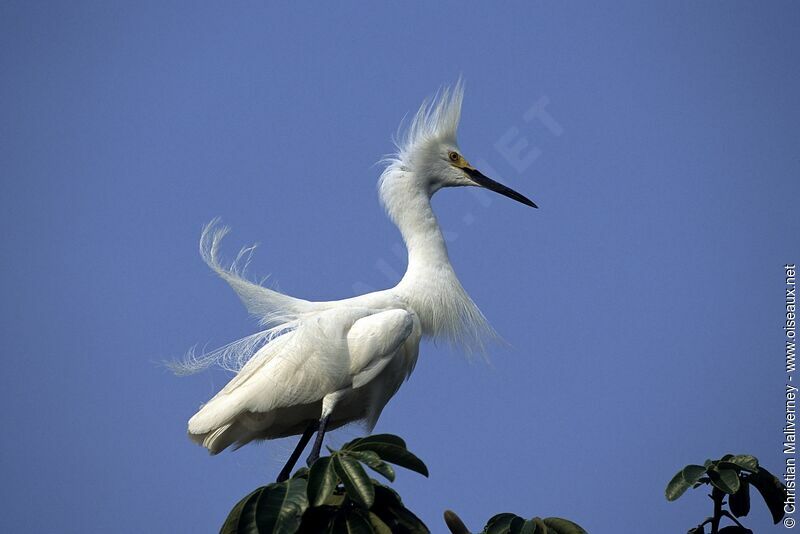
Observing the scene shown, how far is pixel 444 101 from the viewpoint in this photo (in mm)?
7562

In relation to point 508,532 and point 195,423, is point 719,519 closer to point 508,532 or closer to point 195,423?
point 508,532

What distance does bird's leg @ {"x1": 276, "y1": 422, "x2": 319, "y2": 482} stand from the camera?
5.86m

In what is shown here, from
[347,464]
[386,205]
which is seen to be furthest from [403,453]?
[386,205]

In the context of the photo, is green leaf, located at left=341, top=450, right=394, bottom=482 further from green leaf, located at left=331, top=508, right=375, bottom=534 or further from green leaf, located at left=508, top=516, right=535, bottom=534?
green leaf, located at left=508, top=516, right=535, bottom=534

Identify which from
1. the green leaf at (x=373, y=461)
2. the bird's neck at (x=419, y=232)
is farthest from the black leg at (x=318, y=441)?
the green leaf at (x=373, y=461)

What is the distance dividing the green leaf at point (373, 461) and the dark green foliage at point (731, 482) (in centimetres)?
120

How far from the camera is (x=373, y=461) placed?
13.1 ft

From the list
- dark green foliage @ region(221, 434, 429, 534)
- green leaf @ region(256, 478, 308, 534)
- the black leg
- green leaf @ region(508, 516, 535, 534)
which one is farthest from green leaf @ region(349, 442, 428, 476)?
the black leg

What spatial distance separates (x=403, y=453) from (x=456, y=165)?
3556 millimetres

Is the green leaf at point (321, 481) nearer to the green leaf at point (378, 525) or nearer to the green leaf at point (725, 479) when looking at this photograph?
the green leaf at point (378, 525)

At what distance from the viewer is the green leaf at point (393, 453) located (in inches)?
164

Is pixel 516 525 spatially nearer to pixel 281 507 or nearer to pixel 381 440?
pixel 381 440

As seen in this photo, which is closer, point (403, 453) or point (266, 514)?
point (266, 514)

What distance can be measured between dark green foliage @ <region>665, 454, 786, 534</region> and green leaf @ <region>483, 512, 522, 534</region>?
68cm
